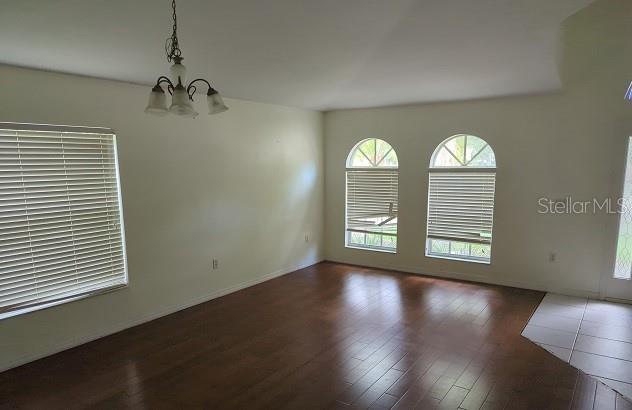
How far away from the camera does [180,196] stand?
4.30 m

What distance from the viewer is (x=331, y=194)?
21.2 feet

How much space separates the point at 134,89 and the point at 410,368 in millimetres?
3615

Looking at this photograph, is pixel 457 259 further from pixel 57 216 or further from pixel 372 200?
pixel 57 216

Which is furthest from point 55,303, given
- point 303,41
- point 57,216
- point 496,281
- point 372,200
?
point 496,281

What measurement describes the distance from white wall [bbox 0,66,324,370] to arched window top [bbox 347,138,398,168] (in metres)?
0.67

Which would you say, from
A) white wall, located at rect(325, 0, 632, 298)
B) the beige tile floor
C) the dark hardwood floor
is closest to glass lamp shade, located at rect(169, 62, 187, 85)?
the dark hardwood floor

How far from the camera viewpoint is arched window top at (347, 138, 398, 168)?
592 centimetres

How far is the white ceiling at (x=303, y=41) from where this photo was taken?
2.63 m

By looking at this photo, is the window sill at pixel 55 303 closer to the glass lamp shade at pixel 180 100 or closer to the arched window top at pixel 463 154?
the glass lamp shade at pixel 180 100

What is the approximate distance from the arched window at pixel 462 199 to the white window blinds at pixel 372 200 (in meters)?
0.59

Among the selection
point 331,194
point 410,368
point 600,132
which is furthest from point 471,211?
point 410,368

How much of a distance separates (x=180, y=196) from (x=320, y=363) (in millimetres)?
2367

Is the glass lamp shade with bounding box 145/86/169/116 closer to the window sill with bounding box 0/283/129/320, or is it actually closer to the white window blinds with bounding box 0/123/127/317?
the white window blinds with bounding box 0/123/127/317

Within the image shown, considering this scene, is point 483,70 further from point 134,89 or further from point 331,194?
point 134,89
